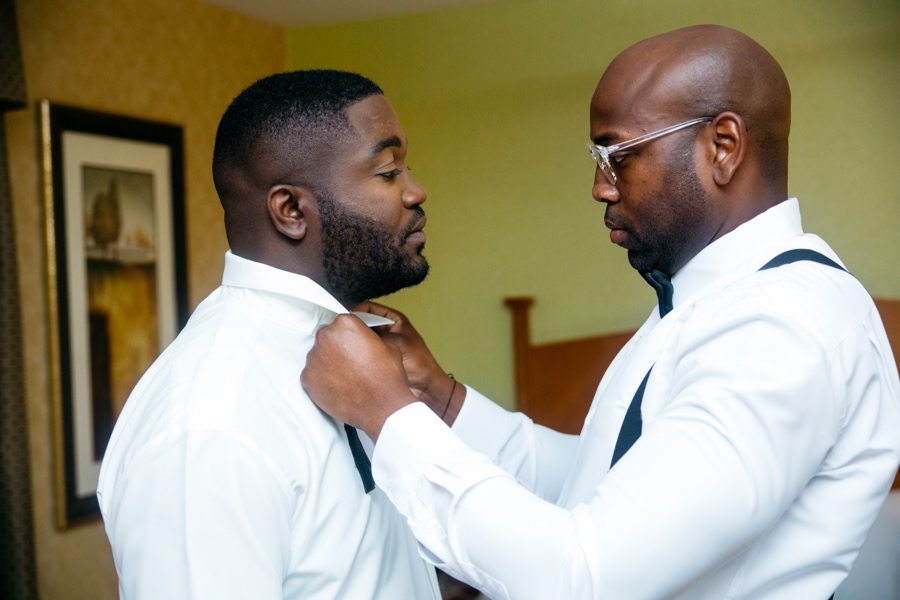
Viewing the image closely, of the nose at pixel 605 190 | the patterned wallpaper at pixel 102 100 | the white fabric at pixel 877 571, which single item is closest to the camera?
the nose at pixel 605 190

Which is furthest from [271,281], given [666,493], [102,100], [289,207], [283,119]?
[102,100]

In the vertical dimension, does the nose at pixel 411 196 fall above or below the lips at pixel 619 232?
above

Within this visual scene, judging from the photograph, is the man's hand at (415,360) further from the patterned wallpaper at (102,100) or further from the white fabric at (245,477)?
the patterned wallpaper at (102,100)

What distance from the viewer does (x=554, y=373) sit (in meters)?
3.96

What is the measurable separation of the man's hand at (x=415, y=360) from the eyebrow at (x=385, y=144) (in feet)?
1.37

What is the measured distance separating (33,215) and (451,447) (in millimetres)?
2621

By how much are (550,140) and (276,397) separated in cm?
294

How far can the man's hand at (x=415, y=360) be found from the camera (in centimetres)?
178

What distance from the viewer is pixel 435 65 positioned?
4207mm

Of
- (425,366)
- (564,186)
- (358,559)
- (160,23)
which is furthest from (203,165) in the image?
(358,559)

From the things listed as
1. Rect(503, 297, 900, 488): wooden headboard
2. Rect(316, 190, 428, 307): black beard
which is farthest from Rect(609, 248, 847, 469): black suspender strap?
Rect(503, 297, 900, 488): wooden headboard

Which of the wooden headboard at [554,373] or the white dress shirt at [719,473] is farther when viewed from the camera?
the wooden headboard at [554,373]

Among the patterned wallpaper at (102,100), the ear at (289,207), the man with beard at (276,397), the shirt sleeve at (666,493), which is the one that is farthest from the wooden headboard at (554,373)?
the shirt sleeve at (666,493)

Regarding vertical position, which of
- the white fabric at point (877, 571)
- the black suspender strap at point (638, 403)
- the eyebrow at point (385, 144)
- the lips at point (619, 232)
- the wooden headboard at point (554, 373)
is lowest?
the white fabric at point (877, 571)
